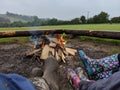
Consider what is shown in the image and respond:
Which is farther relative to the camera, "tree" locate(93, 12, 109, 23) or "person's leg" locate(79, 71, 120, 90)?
"tree" locate(93, 12, 109, 23)

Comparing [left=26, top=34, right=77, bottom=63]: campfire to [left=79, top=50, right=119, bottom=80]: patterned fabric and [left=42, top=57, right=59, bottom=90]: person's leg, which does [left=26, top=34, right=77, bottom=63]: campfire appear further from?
[left=79, top=50, right=119, bottom=80]: patterned fabric

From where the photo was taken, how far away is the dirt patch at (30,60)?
4.22 metres

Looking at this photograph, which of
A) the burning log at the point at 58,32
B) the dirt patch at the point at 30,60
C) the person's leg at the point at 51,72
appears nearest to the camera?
the person's leg at the point at 51,72

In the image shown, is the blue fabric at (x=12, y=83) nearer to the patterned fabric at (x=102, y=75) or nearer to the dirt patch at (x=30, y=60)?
the patterned fabric at (x=102, y=75)

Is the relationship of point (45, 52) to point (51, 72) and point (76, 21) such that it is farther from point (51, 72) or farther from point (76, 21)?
point (76, 21)

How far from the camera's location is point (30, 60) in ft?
15.8

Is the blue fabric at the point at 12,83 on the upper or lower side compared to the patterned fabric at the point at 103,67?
upper

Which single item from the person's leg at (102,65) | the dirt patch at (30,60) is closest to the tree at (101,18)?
the dirt patch at (30,60)

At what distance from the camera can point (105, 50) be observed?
206 inches

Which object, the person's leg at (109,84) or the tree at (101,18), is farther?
the tree at (101,18)

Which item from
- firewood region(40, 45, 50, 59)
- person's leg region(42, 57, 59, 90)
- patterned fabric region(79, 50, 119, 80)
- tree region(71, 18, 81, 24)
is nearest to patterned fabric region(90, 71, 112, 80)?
patterned fabric region(79, 50, 119, 80)

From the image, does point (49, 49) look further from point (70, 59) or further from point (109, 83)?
point (109, 83)

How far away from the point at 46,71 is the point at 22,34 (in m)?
2.31

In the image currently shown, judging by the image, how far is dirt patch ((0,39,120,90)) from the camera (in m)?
4.22
